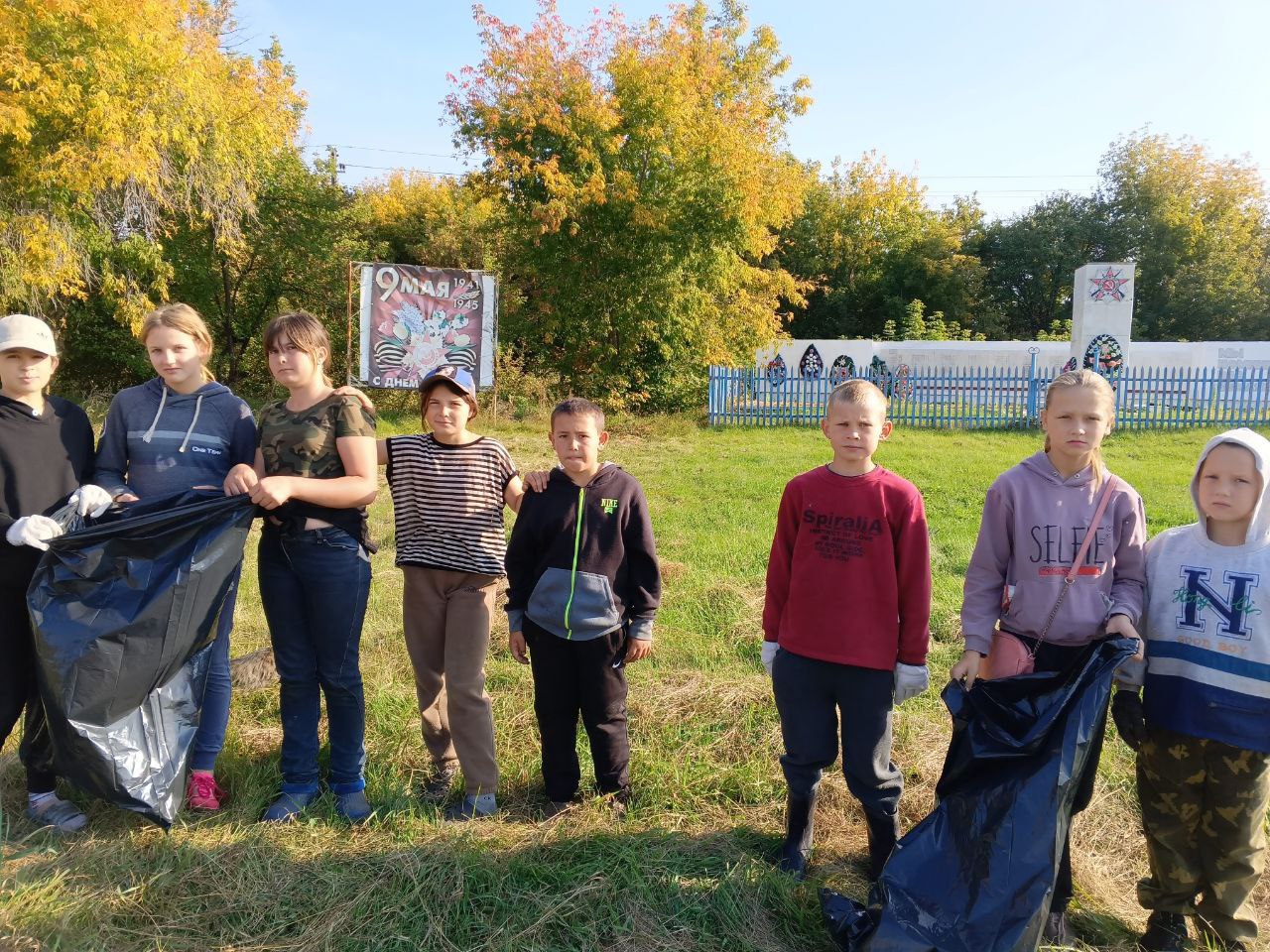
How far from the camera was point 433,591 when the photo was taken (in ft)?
9.49

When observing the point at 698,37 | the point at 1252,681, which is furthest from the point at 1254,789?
the point at 698,37

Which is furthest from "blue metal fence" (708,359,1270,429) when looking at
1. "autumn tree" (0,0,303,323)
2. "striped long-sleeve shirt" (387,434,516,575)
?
"striped long-sleeve shirt" (387,434,516,575)

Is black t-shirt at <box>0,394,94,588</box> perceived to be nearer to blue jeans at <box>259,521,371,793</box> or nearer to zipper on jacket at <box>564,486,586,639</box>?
blue jeans at <box>259,521,371,793</box>

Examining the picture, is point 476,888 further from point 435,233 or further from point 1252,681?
point 435,233

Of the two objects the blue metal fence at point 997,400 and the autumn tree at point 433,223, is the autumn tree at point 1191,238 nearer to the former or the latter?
the blue metal fence at point 997,400

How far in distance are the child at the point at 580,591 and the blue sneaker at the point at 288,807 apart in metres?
0.86

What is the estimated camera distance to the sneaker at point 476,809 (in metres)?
2.89

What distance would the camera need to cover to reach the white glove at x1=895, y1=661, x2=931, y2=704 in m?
2.38

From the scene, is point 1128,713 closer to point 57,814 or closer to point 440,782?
point 440,782

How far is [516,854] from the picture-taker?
261 centimetres

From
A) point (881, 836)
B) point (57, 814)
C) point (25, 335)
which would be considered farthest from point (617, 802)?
point (25, 335)

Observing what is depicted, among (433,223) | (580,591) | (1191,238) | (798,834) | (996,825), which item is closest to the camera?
(996,825)

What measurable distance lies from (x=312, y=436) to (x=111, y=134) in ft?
35.4

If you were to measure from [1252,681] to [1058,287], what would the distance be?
3567 cm
